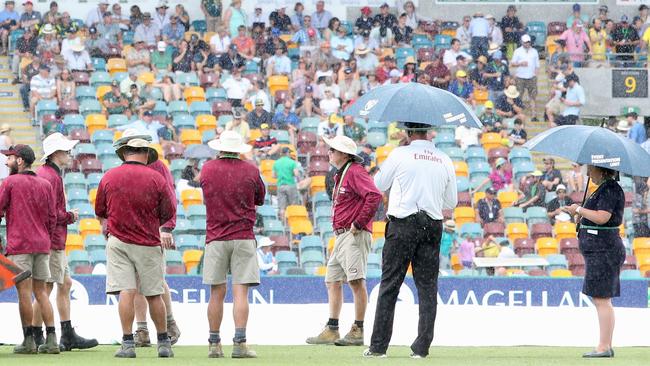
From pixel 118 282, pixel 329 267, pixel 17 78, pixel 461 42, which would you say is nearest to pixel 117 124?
pixel 17 78

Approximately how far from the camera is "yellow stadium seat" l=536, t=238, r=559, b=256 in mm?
22500

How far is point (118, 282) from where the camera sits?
11.4 metres

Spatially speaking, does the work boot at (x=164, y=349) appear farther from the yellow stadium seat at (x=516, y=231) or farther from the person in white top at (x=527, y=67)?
the person in white top at (x=527, y=67)

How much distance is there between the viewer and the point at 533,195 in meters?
23.9

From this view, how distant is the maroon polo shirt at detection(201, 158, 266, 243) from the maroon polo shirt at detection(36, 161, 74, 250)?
140cm

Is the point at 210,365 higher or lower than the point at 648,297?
higher

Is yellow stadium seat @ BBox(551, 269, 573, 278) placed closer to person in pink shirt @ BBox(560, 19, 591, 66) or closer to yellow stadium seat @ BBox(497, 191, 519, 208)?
yellow stadium seat @ BBox(497, 191, 519, 208)

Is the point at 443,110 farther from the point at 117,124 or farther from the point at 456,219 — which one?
the point at 117,124

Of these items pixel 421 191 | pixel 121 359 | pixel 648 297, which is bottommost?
pixel 648 297

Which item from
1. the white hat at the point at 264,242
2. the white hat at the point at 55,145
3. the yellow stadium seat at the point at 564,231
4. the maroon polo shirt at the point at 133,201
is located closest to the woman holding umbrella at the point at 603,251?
the maroon polo shirt at the point at 133,201

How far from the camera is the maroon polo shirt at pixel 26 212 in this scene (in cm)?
1200

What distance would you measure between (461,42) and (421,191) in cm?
1867

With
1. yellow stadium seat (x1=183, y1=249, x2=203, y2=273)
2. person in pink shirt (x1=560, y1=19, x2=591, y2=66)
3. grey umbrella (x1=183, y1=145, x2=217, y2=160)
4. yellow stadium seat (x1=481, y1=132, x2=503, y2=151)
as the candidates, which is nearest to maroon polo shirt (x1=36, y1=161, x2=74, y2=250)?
yellow stadium seat (x1=183, y1=249, x2=203, y2=273)

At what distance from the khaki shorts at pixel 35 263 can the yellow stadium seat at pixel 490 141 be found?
48.2ft
